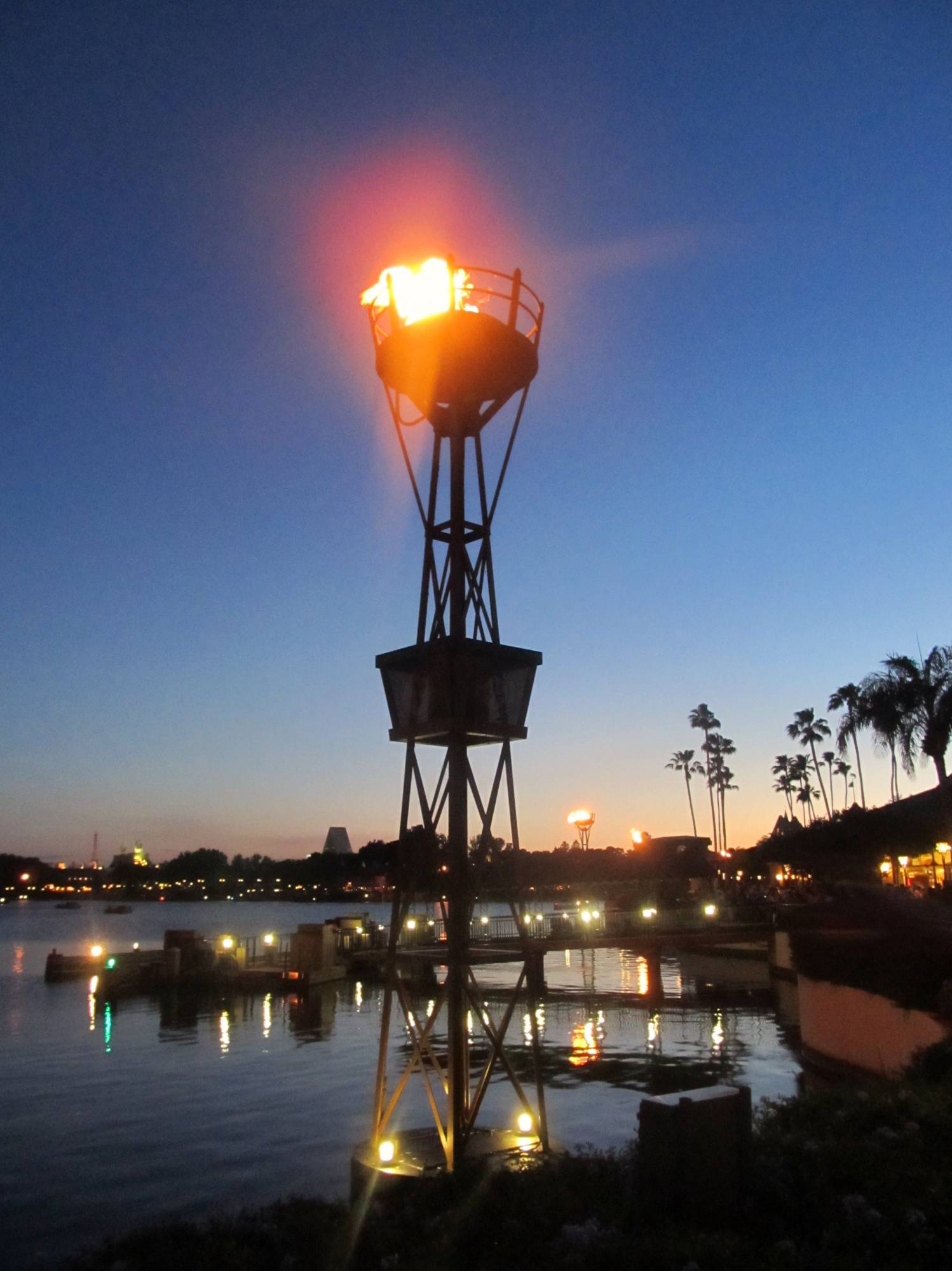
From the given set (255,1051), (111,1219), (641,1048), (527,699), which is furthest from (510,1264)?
(255,1051)

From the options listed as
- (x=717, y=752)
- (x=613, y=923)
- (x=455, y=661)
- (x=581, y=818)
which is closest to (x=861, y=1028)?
(x=455, y=661)

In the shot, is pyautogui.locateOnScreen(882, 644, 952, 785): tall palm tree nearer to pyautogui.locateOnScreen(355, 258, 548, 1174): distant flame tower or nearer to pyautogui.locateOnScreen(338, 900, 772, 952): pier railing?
pyautogui.locateOnScreen(338, 900, 772, 952): pier railing

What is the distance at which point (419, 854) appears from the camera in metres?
Result: 13.5

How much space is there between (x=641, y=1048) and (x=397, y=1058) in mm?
6985

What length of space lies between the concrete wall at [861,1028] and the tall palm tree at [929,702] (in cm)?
1743

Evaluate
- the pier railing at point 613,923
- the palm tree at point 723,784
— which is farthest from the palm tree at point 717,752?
the pier railing at point 613,923

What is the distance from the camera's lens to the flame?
13.4 m

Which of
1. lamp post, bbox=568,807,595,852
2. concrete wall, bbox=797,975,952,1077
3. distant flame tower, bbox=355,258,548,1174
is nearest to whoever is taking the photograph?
distant flame tower, bbox=355,258,548,1174

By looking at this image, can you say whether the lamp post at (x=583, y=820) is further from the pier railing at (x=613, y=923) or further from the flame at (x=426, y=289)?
the flame at (x=426, y=289)

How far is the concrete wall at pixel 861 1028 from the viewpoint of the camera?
19.1m

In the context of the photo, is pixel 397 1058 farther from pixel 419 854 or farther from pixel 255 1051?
pixel 419 854

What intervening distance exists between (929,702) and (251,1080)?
28.4 m

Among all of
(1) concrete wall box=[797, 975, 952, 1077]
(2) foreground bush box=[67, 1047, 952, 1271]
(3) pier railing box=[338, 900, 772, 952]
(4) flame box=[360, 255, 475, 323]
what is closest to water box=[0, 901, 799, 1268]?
(1) concrete wall box=[797, 975, 952, 1077]

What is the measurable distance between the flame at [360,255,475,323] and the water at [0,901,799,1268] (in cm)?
1257
